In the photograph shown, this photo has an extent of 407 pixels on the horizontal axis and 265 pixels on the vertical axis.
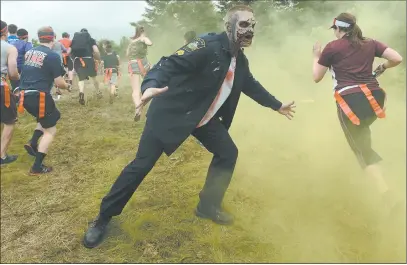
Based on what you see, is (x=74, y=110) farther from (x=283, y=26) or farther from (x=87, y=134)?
(x=283, y=26)

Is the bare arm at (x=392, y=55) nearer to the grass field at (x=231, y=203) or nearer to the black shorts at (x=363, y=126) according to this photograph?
the black shorts at (x=363, y=126)

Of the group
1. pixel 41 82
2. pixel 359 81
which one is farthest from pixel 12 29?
pixel 359 81

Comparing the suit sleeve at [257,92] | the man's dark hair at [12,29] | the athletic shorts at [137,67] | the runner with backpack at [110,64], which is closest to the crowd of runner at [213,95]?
the suit sleeve at [257,92]

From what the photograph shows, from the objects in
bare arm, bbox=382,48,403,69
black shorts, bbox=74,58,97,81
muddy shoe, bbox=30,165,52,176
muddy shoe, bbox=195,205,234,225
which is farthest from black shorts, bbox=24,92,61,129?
black shorts, bbox=74,58,97,81

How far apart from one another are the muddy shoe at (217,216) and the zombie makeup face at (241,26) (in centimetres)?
152

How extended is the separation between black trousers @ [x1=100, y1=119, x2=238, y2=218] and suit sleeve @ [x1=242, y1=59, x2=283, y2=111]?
1.36 ft

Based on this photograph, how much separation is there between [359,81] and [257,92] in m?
1.01

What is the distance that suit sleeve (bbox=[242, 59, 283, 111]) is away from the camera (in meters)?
3.49

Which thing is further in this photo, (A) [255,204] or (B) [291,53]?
(B) [291,53]

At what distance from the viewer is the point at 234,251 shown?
3.19 meters

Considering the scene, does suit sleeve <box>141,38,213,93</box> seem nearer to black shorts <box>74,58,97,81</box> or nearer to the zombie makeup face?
the zombie makeup face

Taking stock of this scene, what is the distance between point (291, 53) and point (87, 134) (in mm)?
5230

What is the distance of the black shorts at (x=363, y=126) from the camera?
145 inches

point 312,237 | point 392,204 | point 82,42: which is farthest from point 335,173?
point 82,42
